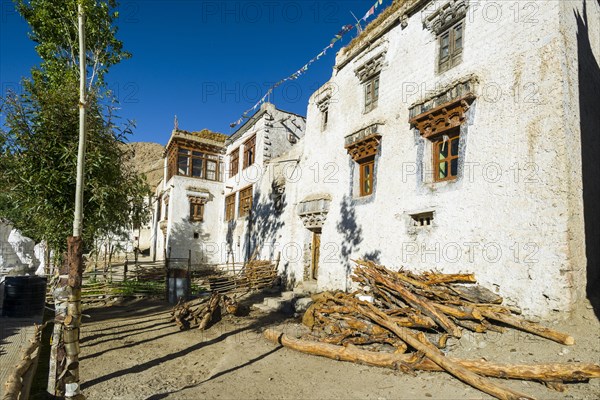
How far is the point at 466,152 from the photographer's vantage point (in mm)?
8398

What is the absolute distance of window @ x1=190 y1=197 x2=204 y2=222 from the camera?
24203 millimetres

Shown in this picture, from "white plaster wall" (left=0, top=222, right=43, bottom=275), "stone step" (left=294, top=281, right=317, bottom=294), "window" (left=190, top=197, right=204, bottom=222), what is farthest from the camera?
"window" (left=190, top=197, right=204, bottom=222)

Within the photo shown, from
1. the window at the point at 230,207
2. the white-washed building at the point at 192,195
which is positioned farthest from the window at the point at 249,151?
the white-washed building at the point at 192,195

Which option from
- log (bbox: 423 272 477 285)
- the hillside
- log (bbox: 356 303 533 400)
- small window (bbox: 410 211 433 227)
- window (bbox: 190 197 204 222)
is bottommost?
log (bbox: 356 303 533 400)

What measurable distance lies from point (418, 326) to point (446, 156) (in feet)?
15.0

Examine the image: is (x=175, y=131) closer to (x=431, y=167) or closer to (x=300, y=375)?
(x=431, y=167)

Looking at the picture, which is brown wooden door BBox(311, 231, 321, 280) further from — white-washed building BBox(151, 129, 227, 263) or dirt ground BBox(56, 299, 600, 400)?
white-washed building BBox(151, 129, 227, 263)

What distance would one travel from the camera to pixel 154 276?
58.7ft

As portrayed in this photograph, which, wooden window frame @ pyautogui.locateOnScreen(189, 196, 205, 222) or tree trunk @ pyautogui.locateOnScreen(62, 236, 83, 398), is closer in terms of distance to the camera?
tree trunk @ pyautogui.locateOnScreen(62, 236, 83, 398)

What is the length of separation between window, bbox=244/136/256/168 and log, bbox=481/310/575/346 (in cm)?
1686

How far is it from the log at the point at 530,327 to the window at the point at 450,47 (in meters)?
6.49

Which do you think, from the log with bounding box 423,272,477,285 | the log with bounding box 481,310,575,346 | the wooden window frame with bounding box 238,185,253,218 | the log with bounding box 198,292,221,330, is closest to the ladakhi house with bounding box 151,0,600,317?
the log with bounding box 423,272,477,285

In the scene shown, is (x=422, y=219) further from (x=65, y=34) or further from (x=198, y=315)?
(x=65, y=34)

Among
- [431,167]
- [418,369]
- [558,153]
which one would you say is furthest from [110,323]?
[558,153]
